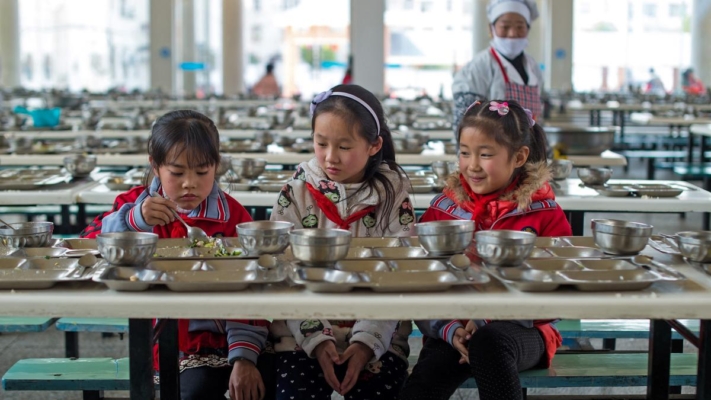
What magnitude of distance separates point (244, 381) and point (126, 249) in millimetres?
525

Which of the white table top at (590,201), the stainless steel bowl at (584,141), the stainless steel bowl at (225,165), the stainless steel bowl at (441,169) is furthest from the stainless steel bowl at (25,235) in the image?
the stainless steel bowl at (584,141)

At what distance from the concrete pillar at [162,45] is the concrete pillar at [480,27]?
5.29 meters

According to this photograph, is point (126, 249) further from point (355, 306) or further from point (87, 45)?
point (87, 45)

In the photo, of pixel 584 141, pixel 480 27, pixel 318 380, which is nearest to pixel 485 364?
pixel 318 380

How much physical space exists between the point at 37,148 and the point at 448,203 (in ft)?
9.41

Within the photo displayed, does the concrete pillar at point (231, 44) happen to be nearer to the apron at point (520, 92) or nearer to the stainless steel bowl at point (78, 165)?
the apron at point (520, 92)

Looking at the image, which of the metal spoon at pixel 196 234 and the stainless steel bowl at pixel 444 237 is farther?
the metal spoon at pixel 196 234

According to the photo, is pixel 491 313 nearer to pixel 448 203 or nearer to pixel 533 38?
pixel 448 203

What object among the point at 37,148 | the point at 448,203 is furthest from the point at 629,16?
the point at 448,203

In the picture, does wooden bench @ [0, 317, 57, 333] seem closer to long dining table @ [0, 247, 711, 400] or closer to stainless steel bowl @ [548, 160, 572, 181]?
long dining table @ [0, 247, 711, 400]

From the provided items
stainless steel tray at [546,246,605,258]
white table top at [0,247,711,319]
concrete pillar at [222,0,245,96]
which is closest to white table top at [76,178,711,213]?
stainless steel tray at [546,246,605,258]

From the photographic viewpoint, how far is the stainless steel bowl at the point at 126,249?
5.35 feet

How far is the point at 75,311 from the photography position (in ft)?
4.86

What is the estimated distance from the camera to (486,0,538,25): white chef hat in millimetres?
4032
